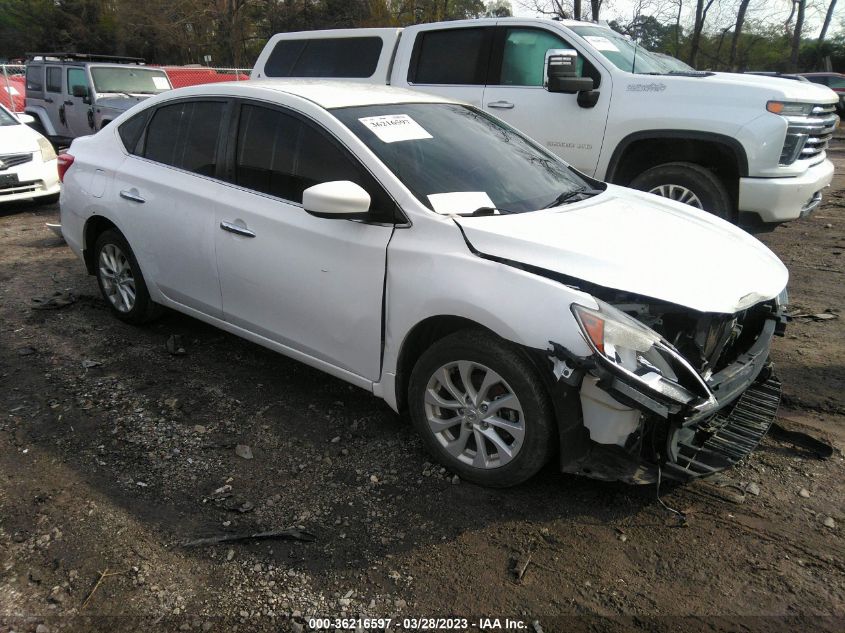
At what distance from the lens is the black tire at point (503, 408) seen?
8.81 feet

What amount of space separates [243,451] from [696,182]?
180 inches

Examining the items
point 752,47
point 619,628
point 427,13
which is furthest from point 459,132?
point 752,47

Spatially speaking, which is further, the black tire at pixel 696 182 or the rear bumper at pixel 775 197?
the black tire at pixel 696 182

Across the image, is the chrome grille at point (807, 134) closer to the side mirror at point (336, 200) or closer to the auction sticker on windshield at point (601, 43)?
the auction sticker on windshield at point (601, 43)

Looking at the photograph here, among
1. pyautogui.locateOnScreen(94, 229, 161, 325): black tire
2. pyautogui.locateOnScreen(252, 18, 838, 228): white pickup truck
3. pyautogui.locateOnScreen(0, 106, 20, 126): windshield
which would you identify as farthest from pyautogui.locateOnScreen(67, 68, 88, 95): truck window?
pyautogui.locateOnScreen(94, 229, 161, 325): black tire

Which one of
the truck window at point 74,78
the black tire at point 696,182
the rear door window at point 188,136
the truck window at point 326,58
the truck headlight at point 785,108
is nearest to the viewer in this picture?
the rear door window at point 188,136

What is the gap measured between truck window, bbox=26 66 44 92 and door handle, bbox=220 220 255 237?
41.4 feet

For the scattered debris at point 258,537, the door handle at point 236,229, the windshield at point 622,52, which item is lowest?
the scattered debris at point 258,537

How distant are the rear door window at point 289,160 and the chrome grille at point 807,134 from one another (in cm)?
404

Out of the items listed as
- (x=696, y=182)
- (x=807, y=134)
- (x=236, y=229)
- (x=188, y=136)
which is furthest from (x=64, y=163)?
(x=807, y=134)

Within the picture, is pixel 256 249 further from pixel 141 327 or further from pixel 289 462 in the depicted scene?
pixel 141 327

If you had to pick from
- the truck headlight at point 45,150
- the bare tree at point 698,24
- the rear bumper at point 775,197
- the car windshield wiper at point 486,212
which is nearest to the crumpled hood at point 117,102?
the truck headlight at point 45,150

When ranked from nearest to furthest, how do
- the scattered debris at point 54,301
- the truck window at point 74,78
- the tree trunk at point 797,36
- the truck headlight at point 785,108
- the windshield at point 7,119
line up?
the scattered debris at point 54,301
the truck headlight at point 785,108
the windshield at point 7,119
the truck window at point 74,78
the tree trunk at point 797,36

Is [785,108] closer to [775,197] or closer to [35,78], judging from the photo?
[775,197]
